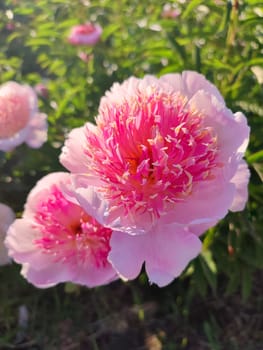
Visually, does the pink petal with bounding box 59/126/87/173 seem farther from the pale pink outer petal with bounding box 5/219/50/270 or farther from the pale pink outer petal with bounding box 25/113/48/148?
the pale pink outer petal with bounding box 25/113/48/148

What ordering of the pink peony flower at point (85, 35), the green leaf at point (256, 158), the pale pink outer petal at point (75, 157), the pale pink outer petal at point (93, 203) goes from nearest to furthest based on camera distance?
the pale pink outer petal at point (93, 203)
the pale pink outer petal at point (75, 157)
the green leaf at point (256, 158)
the pink peony flower at point (85, 35)

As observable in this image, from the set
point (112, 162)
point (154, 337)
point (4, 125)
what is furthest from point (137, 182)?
point (154, 337)

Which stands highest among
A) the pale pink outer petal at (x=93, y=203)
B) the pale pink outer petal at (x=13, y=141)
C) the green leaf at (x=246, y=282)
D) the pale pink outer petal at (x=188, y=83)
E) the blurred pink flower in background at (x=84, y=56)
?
the pale pink outer petal at (x=188, y=83)

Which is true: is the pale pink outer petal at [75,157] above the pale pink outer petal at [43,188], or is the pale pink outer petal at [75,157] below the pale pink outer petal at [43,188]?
above

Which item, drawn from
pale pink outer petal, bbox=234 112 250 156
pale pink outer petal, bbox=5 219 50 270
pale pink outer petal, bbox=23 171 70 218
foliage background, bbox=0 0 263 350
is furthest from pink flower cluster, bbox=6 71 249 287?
foliage background, bbox=0 0 263 350

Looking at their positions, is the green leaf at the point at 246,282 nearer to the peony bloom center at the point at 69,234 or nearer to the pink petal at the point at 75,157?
the peony bloom center at the point at 69,234

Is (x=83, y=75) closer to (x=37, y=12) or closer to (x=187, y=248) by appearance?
(x=37, y=12)

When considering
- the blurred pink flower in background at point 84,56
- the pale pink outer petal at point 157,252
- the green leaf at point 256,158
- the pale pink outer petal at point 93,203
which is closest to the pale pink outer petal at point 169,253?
the pale pink outer petal at point 157,252

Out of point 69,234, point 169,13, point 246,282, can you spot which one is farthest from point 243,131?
point 169,13
